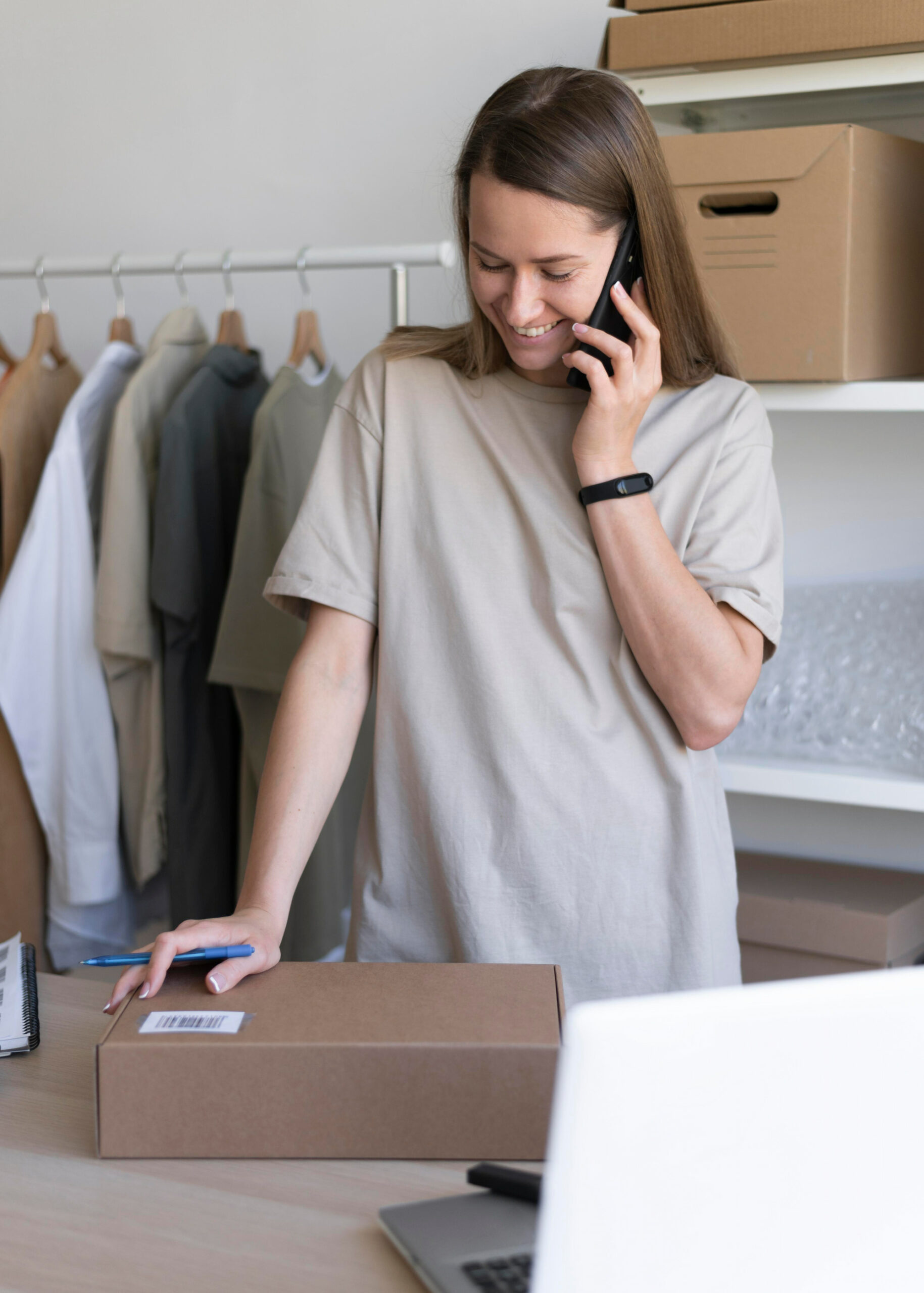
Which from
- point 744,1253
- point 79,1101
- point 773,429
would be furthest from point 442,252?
point 744,1253

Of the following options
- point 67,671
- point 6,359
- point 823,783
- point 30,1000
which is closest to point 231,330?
point 6,359

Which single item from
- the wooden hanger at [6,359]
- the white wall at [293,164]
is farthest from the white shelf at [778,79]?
the wooden hanger at [6,359]

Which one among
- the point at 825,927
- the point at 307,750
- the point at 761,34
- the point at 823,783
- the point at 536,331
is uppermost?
the point at 761,34

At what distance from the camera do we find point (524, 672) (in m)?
1.17

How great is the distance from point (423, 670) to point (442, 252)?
78 cm

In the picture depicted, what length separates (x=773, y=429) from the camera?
1.99 metres

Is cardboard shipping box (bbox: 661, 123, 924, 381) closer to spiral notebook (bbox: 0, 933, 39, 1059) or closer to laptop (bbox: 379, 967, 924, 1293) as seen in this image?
spiral notebook (bbox: 0, 933, 39, 1059)

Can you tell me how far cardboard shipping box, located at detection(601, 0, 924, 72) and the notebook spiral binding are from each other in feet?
3.99

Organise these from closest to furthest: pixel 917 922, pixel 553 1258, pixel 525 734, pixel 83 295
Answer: pixel 553 1258
pixel 525 734
pixel 917 922
pixel 83 295

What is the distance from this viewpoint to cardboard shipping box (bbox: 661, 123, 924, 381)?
4.75ft

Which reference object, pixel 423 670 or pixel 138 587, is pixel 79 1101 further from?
pixel 138 587

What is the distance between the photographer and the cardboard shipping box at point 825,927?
166 centimetres

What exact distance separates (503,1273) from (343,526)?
73 cm

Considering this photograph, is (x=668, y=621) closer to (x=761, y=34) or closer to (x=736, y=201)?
(x=736, y=201)
